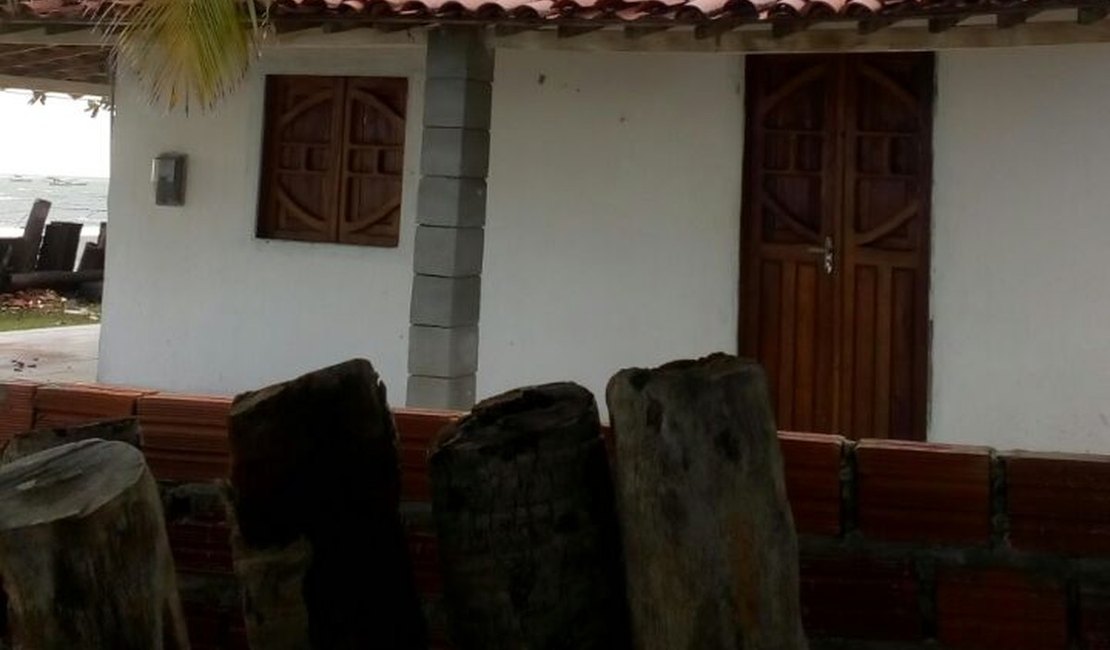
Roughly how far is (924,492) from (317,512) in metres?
1.00

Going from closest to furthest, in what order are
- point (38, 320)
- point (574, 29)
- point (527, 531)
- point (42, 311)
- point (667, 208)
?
point (527, 531), point (574, 29), point (667, 208), point (38, 320), point (42, 311)

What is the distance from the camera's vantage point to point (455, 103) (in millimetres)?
6598

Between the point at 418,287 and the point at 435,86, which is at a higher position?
the point at 435,86

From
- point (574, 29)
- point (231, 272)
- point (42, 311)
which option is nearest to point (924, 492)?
point (574, 29)

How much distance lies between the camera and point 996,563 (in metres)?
1.87

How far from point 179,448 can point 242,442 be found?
0.66m

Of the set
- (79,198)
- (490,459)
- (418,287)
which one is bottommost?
(490,459)

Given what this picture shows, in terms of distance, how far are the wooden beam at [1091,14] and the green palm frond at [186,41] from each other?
12.8ft

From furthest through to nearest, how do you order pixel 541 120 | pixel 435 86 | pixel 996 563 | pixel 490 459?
pixel 541 120 < pixel 435 86 < pixel 996 563 < pixel 490 459

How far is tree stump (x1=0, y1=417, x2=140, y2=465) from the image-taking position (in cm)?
186

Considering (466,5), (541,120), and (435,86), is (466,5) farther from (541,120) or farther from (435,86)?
(541,120)

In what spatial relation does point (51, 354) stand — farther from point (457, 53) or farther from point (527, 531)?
point (527, 531)

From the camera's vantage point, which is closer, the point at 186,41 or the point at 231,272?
the point at 186,41

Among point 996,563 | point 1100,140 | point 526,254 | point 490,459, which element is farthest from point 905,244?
point 490,459
